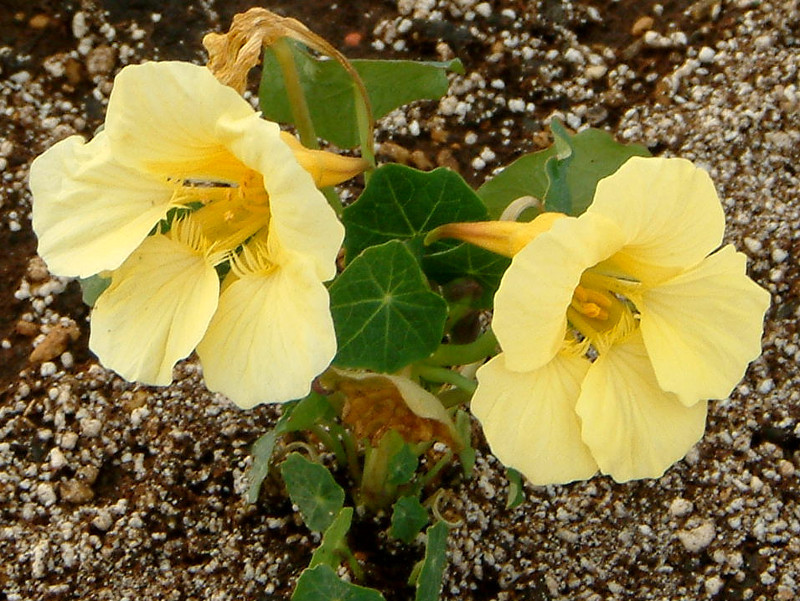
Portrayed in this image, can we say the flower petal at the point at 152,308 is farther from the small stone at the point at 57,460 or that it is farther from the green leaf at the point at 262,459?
the small stone at the point at 57,460

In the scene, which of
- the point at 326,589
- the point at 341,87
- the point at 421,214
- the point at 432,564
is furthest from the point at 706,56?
the point at 326,589

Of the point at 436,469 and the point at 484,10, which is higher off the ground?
the point at 484,10

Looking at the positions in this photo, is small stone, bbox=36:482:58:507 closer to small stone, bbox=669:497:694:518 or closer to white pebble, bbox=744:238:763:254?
small stone, bbox=669:497:694:518

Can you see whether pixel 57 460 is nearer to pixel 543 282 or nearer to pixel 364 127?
pixel 364 127

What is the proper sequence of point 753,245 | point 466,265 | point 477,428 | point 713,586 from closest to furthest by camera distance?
point 466,265 → point 713,586 → point 477,428 → point 753,245

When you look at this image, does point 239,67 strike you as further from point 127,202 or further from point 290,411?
point 290,411

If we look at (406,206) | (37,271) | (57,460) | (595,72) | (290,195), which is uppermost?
(290,195)
